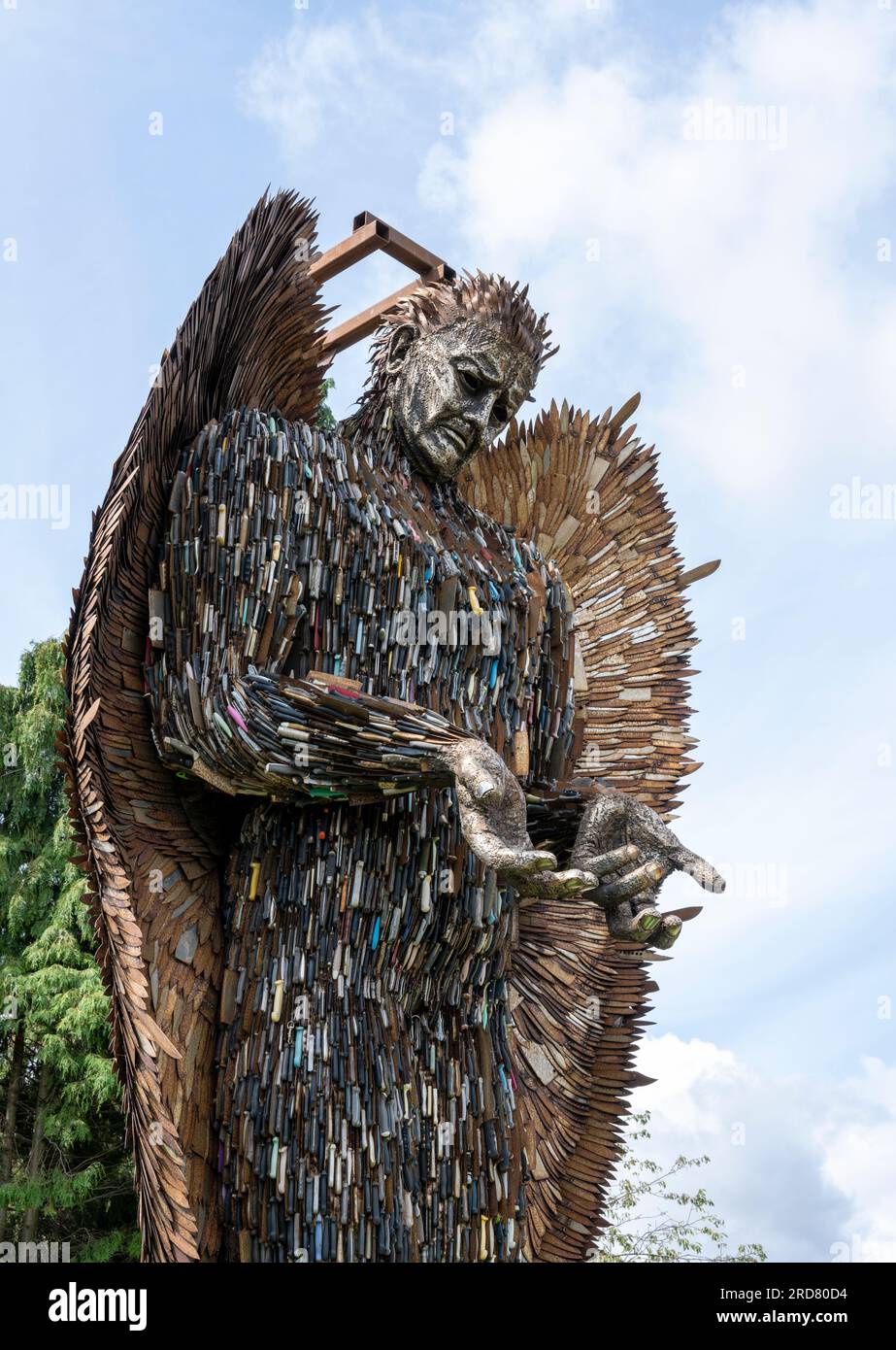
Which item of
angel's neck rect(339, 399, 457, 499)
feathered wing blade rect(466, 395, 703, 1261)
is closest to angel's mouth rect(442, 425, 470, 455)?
angel's neck rect(339, 399, 457, 499)

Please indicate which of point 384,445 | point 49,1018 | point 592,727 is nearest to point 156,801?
point 384,445

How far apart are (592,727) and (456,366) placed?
159cm

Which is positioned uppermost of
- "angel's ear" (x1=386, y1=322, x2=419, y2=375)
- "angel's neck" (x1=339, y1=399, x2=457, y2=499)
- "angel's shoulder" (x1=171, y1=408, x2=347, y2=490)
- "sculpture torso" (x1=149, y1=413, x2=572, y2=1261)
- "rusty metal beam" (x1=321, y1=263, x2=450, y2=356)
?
"rusty metal beam" (x1=321, y1=263, x2=450, y2=356)

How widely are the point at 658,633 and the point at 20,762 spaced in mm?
8799

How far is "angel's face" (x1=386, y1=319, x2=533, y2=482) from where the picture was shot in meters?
4.65

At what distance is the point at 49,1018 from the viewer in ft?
37.2

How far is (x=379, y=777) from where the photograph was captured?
380 cm

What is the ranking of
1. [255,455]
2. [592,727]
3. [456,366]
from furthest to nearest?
[592,727] < [456,366] < [255,455]

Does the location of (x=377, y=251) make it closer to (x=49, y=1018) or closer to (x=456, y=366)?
(x=456, y=366)

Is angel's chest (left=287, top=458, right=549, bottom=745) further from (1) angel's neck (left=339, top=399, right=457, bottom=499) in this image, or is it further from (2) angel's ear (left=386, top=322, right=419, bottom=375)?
(2) angel's ear (left=386, top=322, right=419, bottom=375)

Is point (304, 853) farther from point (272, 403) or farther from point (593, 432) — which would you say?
point (593, 432)

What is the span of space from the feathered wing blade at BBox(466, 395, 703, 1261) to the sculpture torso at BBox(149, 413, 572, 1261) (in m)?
0.63

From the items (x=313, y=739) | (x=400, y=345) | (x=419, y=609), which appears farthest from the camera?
(x=400, y=345)
